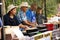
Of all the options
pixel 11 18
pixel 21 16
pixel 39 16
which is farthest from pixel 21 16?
pixel 39 16

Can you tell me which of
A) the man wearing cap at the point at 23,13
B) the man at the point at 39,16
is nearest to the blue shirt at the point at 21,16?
the man wearing cap at the point at 23,13

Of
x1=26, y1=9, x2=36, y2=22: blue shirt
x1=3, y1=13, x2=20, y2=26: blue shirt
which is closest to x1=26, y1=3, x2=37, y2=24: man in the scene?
x1=26, y1=9, x2=36, y2=22: blue shirt

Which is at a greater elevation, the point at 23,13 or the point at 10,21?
the point at 23,13

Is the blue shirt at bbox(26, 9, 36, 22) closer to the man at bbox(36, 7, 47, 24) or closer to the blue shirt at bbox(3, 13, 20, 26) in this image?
the man at bbox(36, 7, 47, 24)

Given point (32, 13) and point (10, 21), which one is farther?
point (32, 13)

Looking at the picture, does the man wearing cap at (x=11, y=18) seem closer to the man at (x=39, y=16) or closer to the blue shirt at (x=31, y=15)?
the blue shirt at (x=31, y=15)

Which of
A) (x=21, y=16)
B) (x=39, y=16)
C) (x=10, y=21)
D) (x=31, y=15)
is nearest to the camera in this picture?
(x=10, y=21)

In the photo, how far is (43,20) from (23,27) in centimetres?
57

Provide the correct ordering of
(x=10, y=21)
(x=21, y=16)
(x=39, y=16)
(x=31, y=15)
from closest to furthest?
(x=10, y=21) → (x=21, y=16) → (x=31, y=15) → (x=39, y=16)

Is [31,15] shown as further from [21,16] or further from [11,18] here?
[11,18]

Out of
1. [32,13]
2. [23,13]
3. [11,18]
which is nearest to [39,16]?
[32,13]

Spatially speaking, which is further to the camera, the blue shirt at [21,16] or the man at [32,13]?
the man at [32,13]

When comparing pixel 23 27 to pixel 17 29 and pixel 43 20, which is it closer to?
pixel 17 29

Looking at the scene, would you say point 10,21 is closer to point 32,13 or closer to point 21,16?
point 21,16
